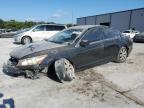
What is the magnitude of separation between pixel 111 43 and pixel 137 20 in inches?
1283

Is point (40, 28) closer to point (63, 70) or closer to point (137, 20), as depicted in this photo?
point (63, 70)

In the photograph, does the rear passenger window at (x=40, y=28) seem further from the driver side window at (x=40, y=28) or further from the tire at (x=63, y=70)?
the tire at (x=63, y=70)

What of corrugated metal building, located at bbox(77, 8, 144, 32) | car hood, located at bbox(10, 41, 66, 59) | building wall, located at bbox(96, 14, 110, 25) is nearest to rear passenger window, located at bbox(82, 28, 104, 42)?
car hood, located at bbox(10, 41, 66, 59)

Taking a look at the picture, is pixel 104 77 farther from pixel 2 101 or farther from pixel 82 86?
pixel 2 101

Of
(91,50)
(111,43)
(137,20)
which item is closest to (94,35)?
(91,50)

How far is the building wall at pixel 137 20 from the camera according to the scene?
3698 cm

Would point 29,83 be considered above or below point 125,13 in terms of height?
below

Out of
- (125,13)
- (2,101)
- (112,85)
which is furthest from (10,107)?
(125,13)

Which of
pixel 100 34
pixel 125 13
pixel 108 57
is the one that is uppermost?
pixel 125 13

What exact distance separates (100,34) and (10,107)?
4.01 metres

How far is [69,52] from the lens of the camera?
20.2ft

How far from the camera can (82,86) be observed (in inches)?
221

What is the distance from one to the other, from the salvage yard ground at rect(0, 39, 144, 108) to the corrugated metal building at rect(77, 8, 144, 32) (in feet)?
105

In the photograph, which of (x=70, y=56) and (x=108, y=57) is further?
(x=108, y=57)
